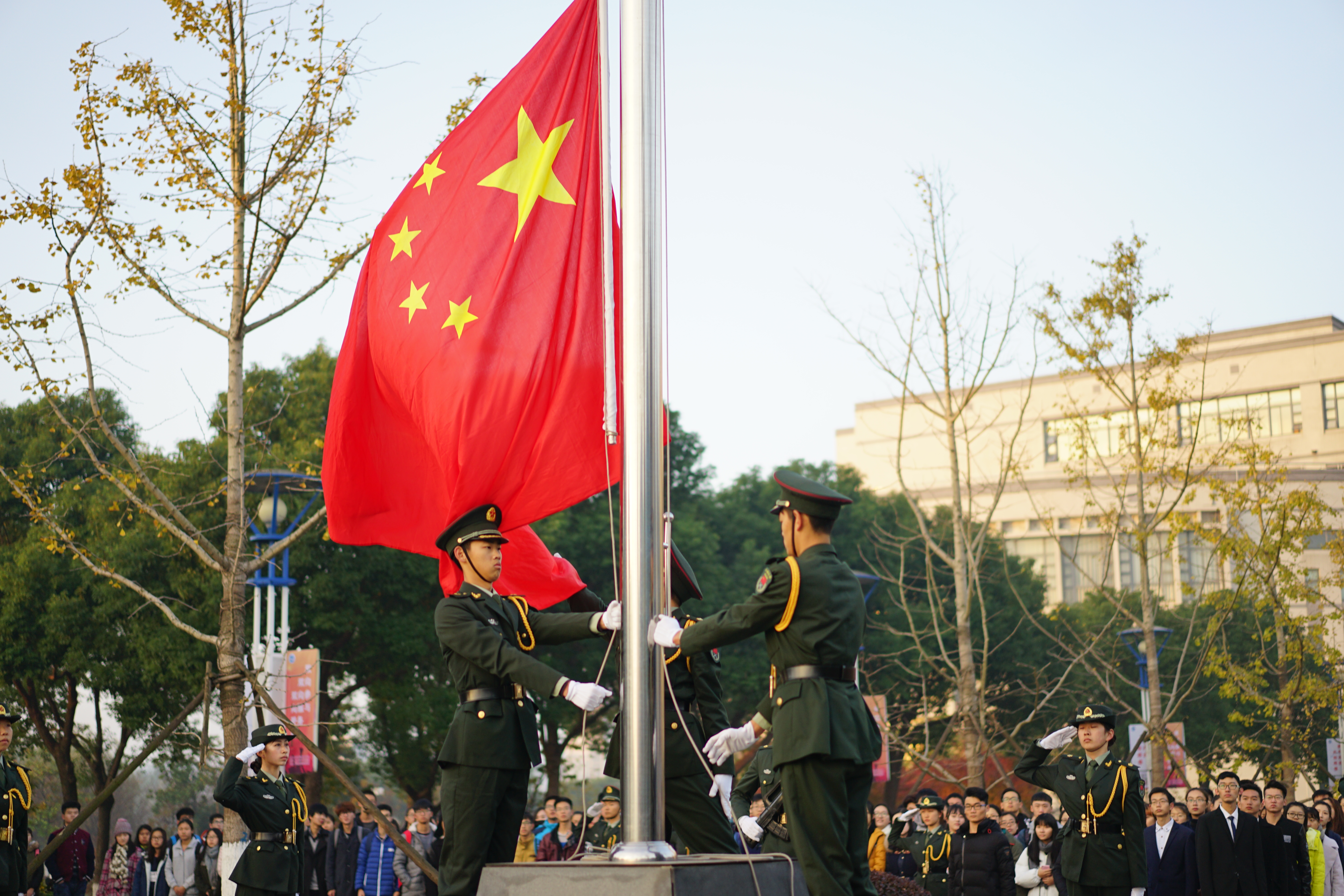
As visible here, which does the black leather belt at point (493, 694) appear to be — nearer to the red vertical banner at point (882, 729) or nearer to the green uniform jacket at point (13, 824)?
the green uniform jacket at point (13, 824)

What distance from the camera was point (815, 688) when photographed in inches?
221

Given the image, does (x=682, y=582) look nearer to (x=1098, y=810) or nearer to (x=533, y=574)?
(x=533, y=574)

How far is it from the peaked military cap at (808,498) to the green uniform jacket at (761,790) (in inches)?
132

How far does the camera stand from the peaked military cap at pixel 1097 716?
29.5 feet

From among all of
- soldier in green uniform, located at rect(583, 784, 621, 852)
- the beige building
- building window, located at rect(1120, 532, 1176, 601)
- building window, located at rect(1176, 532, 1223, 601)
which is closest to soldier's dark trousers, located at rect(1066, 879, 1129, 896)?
soldier in green uniform, located at rect(583, 784, 621, 852)

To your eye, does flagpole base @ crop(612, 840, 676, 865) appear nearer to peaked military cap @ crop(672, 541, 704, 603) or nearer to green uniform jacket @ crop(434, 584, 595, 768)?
green uniform jacket @ crop(434, 584, 595, 768)

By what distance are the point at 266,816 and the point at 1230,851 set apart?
28.1ft

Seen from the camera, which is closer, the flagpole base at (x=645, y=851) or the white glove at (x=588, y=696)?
the flagpole base at (x=645, y=851)

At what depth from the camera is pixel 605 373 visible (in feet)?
21.0

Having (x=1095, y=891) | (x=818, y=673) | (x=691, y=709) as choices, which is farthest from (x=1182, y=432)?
(x=818, y=673)

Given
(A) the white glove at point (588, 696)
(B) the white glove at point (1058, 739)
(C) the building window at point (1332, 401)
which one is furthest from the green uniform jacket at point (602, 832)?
(C) the building window at point (1332, 401)

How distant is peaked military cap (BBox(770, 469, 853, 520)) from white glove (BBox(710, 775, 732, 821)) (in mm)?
1815

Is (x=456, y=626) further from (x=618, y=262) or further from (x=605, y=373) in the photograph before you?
(x=618, y=262)

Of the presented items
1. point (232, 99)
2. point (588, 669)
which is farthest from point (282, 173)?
point (588, 669)
